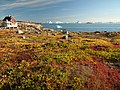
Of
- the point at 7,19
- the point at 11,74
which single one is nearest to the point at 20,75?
the point at 11,74

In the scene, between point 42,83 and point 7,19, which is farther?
point 7,19

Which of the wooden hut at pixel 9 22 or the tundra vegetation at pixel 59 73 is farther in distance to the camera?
the wooden hut at pixel 9 22

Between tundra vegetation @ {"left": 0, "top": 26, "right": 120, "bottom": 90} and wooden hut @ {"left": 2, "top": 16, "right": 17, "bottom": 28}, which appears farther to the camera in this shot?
wooden hut @ {"left": 2, "top": 16, "right": 17, "bottom": 28}

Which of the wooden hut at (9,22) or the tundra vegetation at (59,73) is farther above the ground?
the wooden hut at (9,22)

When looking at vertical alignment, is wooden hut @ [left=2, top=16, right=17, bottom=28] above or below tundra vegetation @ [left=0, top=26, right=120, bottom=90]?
above

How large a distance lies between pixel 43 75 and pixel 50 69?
3.71 feet

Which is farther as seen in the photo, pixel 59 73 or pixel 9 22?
pixel 9 22

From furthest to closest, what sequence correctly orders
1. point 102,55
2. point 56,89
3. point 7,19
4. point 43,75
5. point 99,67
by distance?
1. point 7,19
2. point 102,55
3. point 99,67
4. point 43,75
5. point 56,89

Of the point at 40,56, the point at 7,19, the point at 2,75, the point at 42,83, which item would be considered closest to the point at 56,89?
the point at 42,83

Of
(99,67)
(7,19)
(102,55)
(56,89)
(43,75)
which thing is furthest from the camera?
(7,19)

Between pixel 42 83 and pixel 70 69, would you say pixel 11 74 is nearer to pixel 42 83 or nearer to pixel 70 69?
pixel 42 83

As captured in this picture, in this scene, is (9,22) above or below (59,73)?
above

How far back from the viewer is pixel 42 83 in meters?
18.8

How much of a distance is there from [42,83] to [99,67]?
22.0ft
